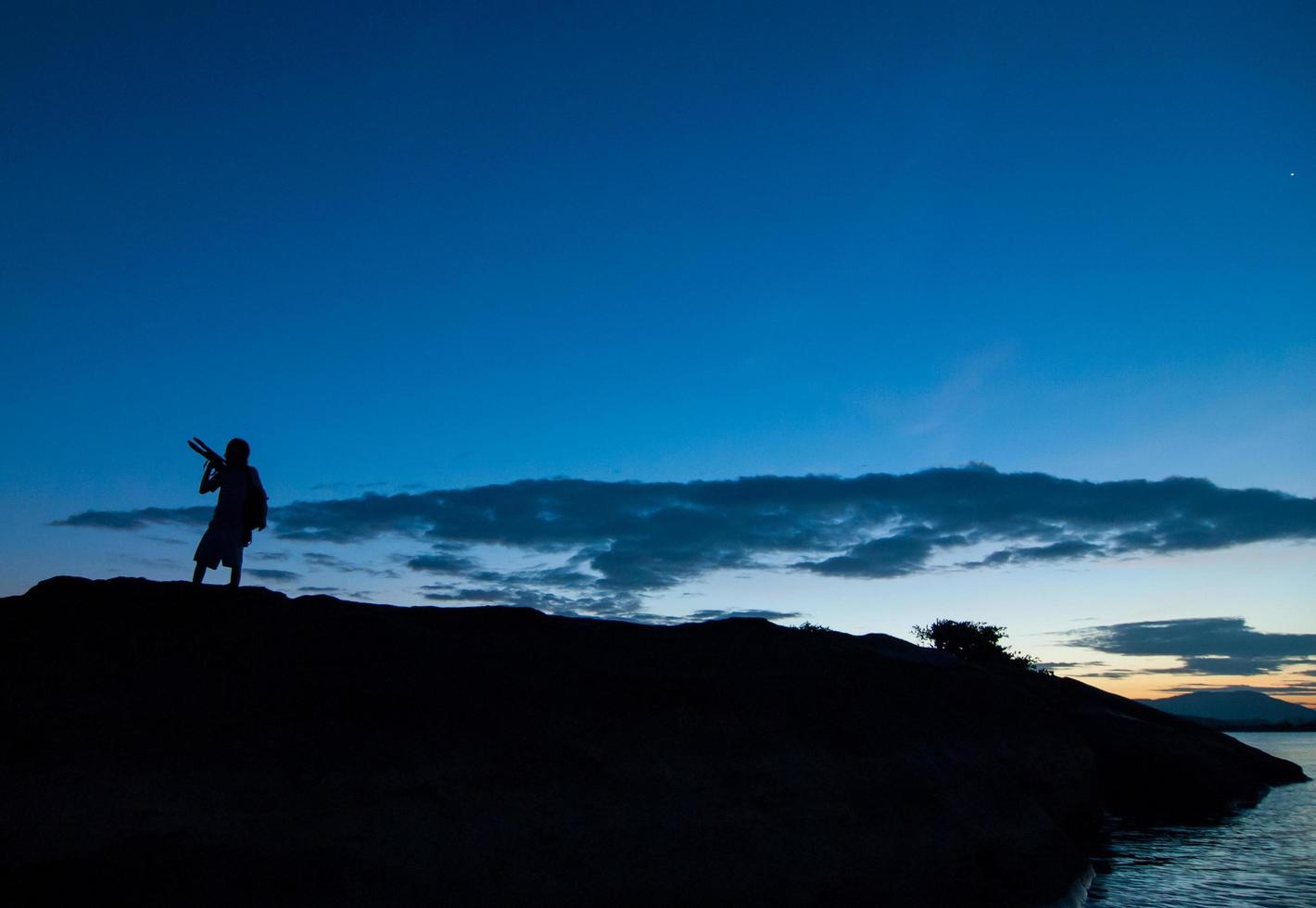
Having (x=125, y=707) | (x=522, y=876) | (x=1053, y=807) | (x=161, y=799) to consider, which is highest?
(x=125, y=707)

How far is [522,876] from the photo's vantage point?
8438mm

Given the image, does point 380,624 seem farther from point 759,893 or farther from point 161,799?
point 759,893

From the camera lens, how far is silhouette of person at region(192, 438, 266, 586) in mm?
11664

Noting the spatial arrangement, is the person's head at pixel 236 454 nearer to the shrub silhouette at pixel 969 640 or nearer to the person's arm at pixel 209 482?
the person's arm at pixel 209 482

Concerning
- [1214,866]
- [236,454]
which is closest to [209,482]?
[236,454]

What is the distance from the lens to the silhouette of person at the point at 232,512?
11664 millimetres

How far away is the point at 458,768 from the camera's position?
9102 mm

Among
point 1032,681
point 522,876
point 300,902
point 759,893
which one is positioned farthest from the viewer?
point 1032,681

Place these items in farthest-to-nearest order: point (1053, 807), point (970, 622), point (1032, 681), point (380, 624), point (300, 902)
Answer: point (970, 622), point (1032, 681), point (1053, 807), point (380, 624), point (300, 902)

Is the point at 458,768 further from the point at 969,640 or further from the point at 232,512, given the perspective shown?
the point at 969,640

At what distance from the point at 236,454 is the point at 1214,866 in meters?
17.9

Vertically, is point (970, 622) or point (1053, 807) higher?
point (970, 622)

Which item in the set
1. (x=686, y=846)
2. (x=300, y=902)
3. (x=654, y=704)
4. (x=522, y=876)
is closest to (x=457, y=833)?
(x=522, y=876)

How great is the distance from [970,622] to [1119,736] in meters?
32.6
